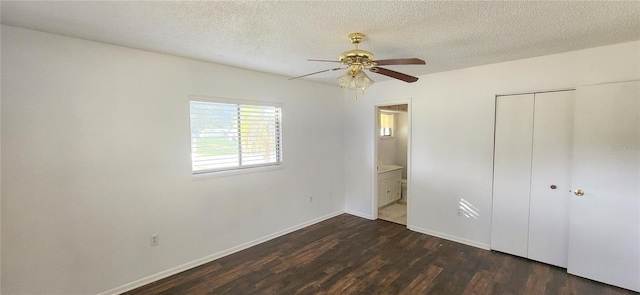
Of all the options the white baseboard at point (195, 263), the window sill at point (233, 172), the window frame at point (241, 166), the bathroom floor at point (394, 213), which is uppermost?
the window frame at point (241, 166)

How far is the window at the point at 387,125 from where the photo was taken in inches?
236

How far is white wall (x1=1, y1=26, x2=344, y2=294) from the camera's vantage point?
2109 mm

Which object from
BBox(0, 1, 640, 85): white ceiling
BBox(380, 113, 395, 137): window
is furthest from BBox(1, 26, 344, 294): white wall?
BBox(380, 113, 395, 137): window

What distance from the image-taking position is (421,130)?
13.1ft

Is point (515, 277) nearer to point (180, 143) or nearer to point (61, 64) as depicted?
point (180, 143)

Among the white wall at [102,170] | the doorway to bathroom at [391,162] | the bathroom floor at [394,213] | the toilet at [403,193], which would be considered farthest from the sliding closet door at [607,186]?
the white wall at [102,170]

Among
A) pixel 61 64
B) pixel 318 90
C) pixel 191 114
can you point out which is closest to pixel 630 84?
pixel 318 90

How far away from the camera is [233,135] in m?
3.44

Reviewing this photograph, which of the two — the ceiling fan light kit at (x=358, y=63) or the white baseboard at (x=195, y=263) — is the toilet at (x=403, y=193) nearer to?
the white baseboard at (x=195, y=263)

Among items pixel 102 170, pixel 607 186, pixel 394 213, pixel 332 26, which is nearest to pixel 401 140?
pixel 394 213

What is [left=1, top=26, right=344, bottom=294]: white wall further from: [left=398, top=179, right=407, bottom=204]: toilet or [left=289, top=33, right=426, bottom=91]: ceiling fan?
[left=398, top=179, right=407, bottom=204]: toilet

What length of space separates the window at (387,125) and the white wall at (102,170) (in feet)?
10.8

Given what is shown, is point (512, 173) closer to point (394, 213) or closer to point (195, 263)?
point (394, 213)

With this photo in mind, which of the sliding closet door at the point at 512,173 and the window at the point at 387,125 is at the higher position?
the window at the point at 387,125
